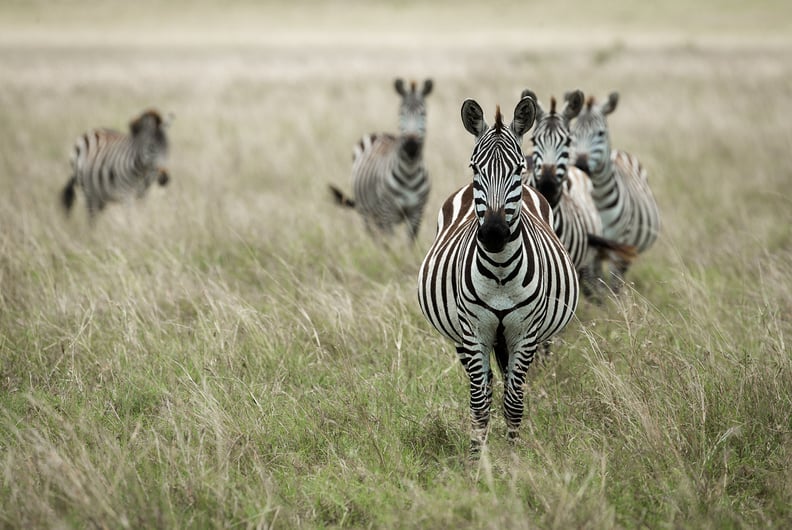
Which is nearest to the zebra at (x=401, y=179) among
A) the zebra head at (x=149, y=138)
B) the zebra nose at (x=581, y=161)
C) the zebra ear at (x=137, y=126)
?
the zebra nose at (x=581, y=161)

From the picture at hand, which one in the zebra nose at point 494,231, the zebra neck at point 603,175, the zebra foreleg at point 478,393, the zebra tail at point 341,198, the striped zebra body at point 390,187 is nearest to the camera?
the zebra nose at point 494,231

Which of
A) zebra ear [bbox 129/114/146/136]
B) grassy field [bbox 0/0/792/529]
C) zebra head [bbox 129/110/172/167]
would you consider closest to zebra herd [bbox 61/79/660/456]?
grassy field [bbox 0/0/792/529]

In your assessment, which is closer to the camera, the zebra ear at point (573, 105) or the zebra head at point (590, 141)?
the zebra ear at point (573, 105)

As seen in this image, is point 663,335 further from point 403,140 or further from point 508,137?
point 403,140

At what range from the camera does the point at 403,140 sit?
8148 mm

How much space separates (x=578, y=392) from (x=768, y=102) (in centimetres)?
1343

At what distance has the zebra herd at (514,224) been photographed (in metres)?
3.53

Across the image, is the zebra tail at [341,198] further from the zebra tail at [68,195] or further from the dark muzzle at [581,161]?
the zebra tail at [68,195]

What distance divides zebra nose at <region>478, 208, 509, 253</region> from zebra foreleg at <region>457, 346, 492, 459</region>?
2.24 ft

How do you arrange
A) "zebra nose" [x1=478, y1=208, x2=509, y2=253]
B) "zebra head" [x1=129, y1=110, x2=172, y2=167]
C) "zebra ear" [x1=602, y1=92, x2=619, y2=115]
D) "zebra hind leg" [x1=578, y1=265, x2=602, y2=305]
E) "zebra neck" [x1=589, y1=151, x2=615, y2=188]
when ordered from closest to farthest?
"zebra nose" [x1=478, y1=208, x2=509, y2=253]
"zebra hind leg" [x1=578, y1=265, x2=602, y2=305]
"zebra neck" [x1=589, y1=151, x2=615, y2=188]
"zebra ear" [x1=602, y1=92, x2=619, y2=115]
"zebra head" [x1=129, y1=110, x2=172, y2=167]

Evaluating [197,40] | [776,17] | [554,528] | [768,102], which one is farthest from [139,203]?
[776,17]

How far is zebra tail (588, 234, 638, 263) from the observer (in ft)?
16.3

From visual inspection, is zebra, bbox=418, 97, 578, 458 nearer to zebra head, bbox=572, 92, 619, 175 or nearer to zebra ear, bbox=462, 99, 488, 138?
zebra ear, bbox=462, 99, 488, 138

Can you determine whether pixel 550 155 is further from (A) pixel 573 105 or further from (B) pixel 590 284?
(B) pixel 590 284
